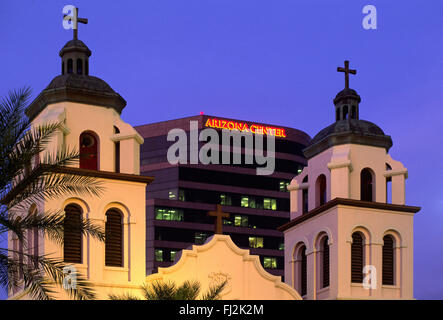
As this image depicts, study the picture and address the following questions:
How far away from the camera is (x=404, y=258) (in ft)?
154

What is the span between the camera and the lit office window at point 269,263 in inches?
4594

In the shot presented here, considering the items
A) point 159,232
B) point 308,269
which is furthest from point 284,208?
point 308,269

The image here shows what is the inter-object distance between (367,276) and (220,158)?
74389 millimetres

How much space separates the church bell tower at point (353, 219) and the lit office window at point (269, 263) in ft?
220

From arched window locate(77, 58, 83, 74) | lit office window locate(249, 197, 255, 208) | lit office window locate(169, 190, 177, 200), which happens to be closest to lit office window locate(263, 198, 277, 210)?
lit office window locate(249, 197, 255, 208)

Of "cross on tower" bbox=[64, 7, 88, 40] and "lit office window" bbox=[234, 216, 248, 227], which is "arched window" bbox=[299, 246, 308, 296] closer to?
"cross on tower" bbox=[64, 7, 88, 40]

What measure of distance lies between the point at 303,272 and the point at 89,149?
13.4 m

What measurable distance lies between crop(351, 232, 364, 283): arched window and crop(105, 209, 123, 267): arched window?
1129 cm

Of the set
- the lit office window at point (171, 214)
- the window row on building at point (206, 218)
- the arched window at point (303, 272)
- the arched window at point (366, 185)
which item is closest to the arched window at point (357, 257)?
the arched window at point (366, 185)

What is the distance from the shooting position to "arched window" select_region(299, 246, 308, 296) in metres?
49.4

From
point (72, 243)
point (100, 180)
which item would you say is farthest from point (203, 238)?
point (72, 243)
